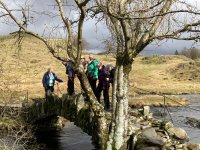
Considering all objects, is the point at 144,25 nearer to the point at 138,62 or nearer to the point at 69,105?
the point at 69,105

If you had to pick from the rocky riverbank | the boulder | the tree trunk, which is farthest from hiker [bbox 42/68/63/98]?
the tree trunk

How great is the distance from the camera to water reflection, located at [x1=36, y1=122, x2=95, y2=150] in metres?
26.0

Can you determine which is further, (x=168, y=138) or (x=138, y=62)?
(x=138, y=62)

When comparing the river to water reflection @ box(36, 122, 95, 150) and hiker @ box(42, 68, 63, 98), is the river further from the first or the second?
hiker @ box(42, 68, 63, 98)

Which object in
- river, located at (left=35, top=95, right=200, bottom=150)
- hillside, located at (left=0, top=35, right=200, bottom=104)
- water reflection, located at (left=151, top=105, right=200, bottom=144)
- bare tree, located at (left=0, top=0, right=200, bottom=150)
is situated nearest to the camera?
bare tree, located at (left=0, top=0, right=200, bottom=150)

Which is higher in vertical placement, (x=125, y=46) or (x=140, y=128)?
(x=125, y=46)

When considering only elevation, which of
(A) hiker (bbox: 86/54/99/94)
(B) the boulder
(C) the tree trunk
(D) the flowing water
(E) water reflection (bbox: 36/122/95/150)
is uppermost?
(A) hiker (bbox: 86/54/99/94)

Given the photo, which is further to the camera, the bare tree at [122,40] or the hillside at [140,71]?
the hillside at [140,71]

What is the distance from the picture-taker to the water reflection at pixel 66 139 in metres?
26.0

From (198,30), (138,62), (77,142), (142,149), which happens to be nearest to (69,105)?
(77,142)

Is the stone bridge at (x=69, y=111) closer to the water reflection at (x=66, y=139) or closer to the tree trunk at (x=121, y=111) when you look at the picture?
the tree trunk at (x=121, y=111)

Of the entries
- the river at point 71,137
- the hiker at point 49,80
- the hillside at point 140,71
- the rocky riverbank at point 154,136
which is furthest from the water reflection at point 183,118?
the hillside at point 140,71

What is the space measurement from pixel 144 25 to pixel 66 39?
148 inches

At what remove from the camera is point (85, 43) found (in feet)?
73.8
